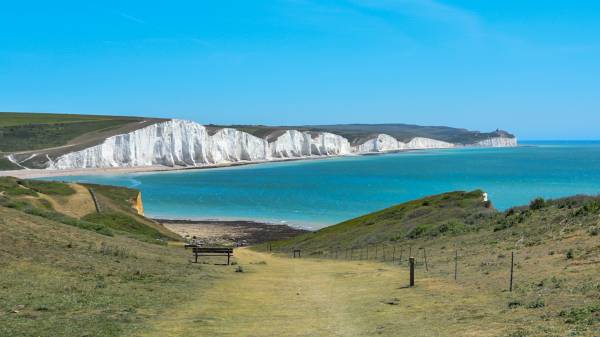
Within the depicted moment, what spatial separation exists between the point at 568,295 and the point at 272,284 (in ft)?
30.6

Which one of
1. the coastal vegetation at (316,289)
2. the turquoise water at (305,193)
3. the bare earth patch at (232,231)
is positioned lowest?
the bare earth patch at (232,231)

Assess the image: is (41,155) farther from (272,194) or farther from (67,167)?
(272,194)

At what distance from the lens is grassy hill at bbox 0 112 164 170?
143 metres

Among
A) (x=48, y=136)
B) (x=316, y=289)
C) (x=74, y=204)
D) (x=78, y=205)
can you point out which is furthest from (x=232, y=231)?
(x=48, y=136)

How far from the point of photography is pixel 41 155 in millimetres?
143750

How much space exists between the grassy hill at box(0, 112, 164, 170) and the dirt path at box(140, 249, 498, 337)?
133949 mm

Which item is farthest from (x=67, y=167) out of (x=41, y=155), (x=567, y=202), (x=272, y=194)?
(x=567, y=202)

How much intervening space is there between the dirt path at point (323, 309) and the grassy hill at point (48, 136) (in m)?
134

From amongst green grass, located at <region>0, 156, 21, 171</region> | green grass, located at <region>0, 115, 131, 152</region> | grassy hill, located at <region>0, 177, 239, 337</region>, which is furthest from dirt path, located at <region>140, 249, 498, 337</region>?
green grass, located at <region>0, 115, 131, 152</region>

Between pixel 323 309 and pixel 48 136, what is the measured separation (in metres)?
169

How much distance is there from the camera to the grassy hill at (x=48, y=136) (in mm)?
143250

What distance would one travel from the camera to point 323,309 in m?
13.9

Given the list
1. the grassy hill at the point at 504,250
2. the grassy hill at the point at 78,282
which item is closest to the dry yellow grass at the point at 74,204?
the grassy hill at the point at 504,250

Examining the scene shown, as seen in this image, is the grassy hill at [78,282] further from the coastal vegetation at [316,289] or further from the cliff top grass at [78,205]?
the cliff top grass at [78,205]
